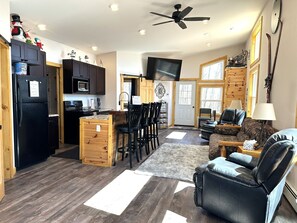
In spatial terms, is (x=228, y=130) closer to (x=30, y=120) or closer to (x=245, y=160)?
(x=245, y=160)

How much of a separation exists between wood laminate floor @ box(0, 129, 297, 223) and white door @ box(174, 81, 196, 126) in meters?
5.82

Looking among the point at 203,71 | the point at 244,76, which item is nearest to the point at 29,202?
the point at 244,76

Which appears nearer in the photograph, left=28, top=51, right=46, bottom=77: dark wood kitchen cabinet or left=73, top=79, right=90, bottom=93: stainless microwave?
left=28, top=51, right=46, bottom=77: dark wood kitchen cabinet

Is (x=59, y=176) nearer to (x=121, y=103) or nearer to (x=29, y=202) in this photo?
(x=29, y=202)

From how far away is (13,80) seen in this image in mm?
3264

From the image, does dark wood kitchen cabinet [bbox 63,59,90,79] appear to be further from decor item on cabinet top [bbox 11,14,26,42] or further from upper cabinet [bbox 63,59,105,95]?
decor item on cabinet top [bbox 11,14,26,42]

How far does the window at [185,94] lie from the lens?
881 centimetres

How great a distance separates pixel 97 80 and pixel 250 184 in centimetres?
540

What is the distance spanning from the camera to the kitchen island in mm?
3721

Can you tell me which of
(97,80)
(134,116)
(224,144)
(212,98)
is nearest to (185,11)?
(134,116)

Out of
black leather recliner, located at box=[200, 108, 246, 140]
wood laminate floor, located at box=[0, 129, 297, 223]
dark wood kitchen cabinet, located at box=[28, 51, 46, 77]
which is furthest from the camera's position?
black leather recliner, located at box=[200, 108, 246, 140]

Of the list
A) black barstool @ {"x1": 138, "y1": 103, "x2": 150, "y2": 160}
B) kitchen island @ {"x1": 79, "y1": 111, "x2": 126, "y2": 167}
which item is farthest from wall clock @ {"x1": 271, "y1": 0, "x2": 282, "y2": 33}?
kitchen island @ {"x1": 79, "y1": 111, "x2": 126, "y2": 167}

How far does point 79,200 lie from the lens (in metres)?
2.54

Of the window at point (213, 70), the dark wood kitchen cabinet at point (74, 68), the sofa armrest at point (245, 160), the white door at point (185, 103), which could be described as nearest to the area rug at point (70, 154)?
the dark wood kitchen cabinet at point (74, 68)
